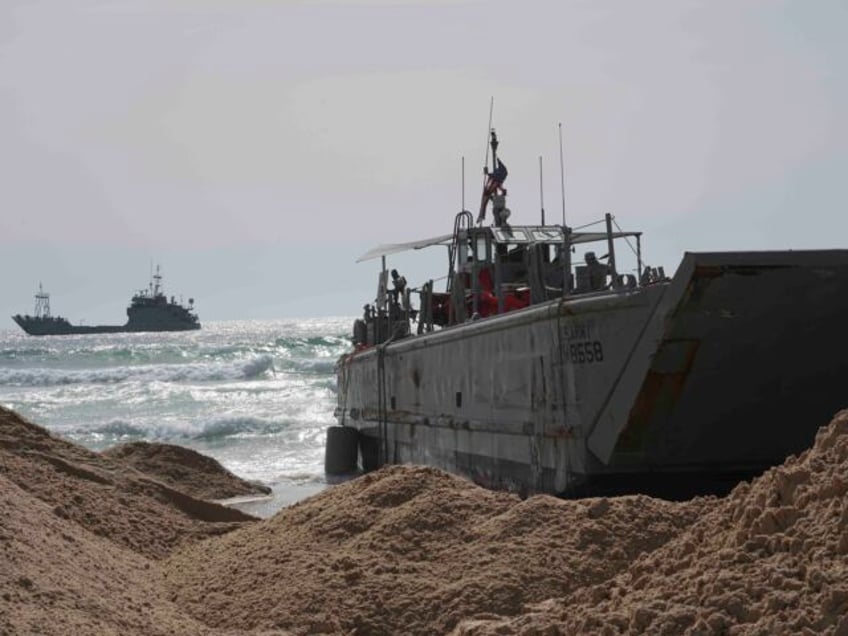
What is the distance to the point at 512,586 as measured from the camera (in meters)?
5.64

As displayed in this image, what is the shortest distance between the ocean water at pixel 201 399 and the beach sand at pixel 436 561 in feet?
22.7

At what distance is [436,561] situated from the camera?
6230mm

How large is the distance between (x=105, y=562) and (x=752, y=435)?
4.50m

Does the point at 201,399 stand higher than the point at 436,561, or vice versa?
the point at 201,399

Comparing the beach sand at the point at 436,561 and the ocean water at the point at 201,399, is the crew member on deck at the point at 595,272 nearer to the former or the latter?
the beach sand at the point at 436,561

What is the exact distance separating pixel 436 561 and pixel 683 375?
102 inches

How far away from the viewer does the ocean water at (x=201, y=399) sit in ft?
76.9

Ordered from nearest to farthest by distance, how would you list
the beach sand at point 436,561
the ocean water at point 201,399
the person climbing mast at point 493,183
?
the beach sand at point 436,561, the person climbing mast at point 493,183, the ocean water at point 201,399

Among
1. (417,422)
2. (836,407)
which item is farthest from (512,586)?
(417,422)

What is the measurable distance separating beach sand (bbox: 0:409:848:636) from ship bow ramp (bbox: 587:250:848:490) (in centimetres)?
134

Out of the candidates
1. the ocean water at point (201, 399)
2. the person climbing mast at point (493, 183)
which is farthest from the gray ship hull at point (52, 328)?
the person climbing mast at point (493, 183)

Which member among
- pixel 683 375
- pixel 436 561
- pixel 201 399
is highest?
pixel 683 375

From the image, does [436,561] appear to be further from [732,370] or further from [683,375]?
[732,370]

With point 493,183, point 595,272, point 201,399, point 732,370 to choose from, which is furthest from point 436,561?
point 201,399
